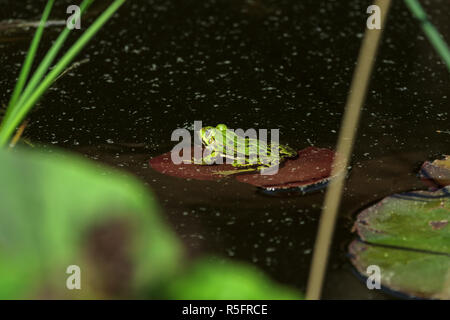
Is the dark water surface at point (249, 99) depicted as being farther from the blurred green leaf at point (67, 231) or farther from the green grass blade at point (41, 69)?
the blurred green leaf at point (67, 231)

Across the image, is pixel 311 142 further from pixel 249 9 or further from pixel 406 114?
pixel 249 9

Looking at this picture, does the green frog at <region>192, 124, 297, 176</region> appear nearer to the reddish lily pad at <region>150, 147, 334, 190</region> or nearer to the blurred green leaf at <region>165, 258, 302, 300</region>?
the reddish lily pad at <region>150, 147, 334, 190</region>

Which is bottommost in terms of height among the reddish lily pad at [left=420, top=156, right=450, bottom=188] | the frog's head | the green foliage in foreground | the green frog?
the green foliage in foreground

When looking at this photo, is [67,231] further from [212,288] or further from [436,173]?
[436,173]

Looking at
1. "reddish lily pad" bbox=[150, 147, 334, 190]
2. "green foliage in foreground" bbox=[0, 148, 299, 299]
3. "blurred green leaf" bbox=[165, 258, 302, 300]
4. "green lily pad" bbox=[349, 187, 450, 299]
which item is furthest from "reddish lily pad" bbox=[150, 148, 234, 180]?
"green foliage in foreground" bbox=[0, 148, 299, 299]

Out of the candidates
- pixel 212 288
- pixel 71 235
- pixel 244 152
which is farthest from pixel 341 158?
pixel 71 235
